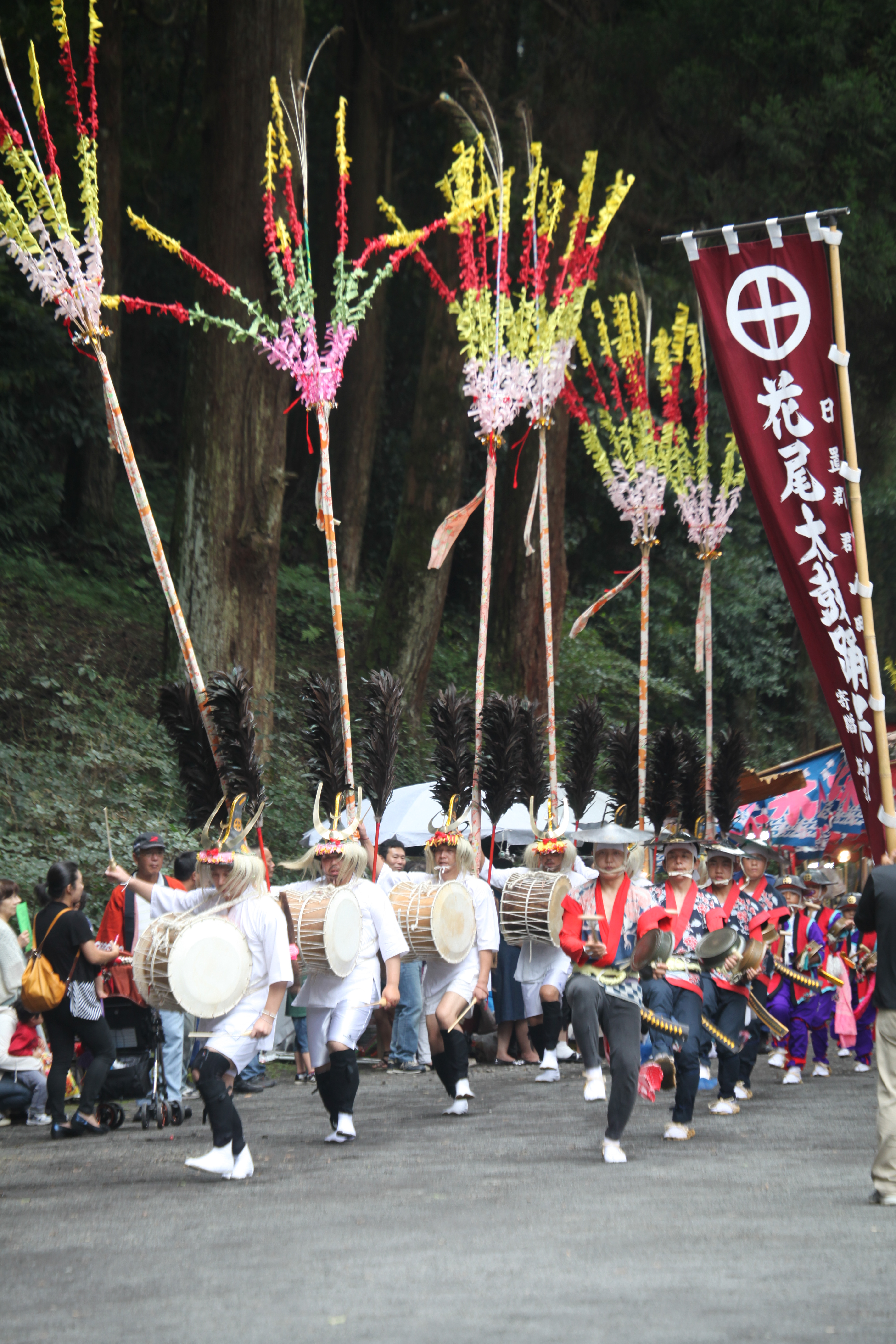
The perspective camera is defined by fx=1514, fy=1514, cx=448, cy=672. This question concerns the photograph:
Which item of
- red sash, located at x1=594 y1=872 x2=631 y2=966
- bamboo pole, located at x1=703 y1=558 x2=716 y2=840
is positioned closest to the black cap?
red sash, located at x1=594 y1=872 x2=631 y2=966

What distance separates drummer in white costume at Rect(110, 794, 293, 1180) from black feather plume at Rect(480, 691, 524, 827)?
438 centimetres

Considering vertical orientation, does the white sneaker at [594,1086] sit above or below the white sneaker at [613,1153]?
above

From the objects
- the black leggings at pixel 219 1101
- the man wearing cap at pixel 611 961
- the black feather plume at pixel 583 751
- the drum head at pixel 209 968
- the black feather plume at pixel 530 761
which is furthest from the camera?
the black feather plume at pixel 583 751

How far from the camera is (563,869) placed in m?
→ 11.8

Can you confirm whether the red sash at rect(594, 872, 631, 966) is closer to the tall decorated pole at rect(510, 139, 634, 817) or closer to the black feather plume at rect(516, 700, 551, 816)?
the black feather plume at rect(516, 700, 551, 816)

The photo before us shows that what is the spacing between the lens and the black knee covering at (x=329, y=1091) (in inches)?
336

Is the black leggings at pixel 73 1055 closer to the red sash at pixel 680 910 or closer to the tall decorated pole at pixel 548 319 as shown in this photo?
the red sash at pixel 680 910

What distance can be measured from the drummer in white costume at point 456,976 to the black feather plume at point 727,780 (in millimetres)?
5373

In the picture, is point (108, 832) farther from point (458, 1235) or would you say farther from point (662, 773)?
point (662, 773)

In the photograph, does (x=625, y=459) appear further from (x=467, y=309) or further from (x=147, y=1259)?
(x=147, y=1259)

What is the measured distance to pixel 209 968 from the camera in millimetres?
7656

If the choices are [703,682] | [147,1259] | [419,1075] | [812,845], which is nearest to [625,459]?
[812,845]

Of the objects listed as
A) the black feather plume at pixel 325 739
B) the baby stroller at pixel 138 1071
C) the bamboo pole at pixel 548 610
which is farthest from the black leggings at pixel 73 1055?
the bamboo pole at pixel 548 610

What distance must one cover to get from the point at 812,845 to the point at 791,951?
6.12 metres
